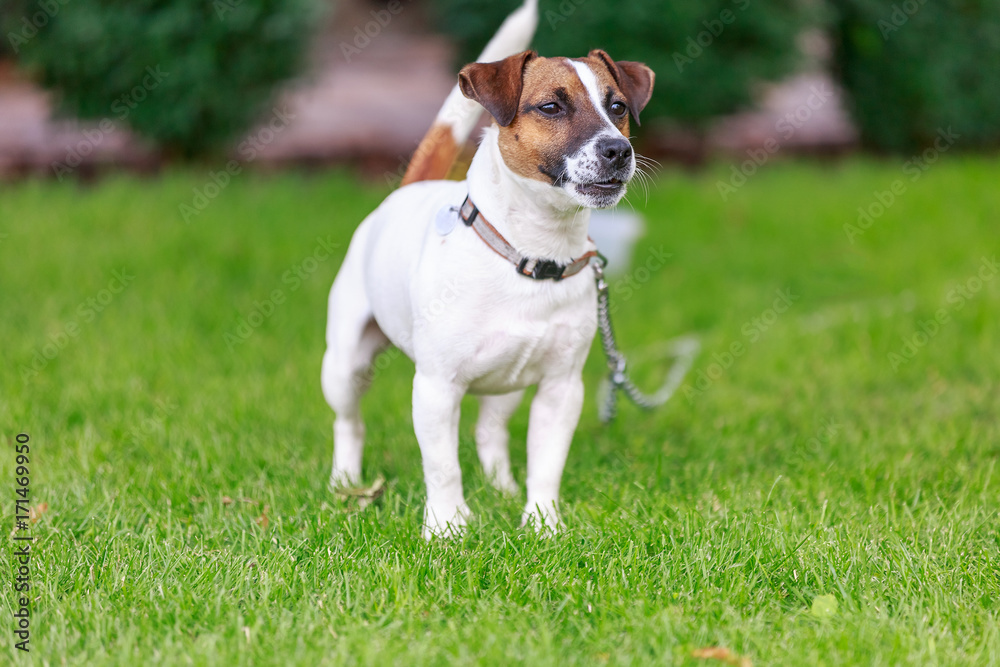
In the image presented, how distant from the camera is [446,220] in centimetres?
305

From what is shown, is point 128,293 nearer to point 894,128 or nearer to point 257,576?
point 257,576

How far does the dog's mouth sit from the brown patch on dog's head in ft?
0.20

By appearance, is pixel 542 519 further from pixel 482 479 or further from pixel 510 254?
pixel 510 254

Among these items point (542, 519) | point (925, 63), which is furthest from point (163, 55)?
point (925, 63)

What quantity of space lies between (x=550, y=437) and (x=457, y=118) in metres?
1.33

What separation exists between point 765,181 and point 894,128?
6.72 feet

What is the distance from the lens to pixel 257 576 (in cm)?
283

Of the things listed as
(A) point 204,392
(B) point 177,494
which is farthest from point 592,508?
(A) point 204,392

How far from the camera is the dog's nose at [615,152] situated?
9.20 feet

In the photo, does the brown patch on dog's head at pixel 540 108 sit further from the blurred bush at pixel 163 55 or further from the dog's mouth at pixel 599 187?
the blurred bush at pixel 163 55

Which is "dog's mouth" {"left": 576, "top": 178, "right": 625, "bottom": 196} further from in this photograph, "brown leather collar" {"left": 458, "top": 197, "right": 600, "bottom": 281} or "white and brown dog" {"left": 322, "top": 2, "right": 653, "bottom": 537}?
"brown leather collar" {"left": 458, "top": 197, "right": 600, "bottom": 281}

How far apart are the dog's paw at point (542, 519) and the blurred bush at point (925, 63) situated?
7.22 metres

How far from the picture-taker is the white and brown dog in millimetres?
2904

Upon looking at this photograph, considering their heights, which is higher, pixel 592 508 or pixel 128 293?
pixel 592 508
